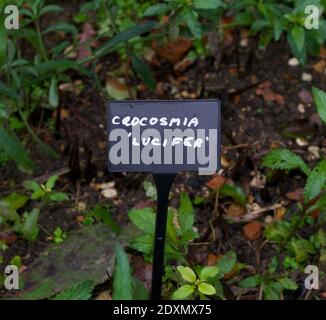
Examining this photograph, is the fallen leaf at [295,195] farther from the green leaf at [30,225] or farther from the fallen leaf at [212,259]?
the green leaf at [30,225]

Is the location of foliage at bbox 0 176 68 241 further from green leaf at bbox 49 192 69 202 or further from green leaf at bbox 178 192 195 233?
green leaf at bbox 178 192 195 233

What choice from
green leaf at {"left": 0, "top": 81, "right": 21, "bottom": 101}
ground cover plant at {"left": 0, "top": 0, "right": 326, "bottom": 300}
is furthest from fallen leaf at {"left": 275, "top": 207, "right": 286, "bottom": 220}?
green leaf at {"left": 0, "top": 81, "right": 21, "bottom": 101}

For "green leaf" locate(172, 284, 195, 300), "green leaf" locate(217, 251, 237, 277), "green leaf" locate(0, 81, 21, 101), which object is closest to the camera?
"green leaf" locate(172, 284, 195, 300)

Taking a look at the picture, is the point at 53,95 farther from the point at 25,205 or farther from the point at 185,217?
the point at 185,217

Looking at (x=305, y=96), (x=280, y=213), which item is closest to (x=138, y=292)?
(x=280, y=213)

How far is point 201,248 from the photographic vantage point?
7.60 feet

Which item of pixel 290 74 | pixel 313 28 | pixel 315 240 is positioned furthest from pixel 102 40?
pixel 315 240

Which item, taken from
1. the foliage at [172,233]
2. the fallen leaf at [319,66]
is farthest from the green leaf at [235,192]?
the fallen leaf at [319,66]

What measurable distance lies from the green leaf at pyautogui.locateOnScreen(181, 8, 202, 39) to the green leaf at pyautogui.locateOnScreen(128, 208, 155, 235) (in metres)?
0.66

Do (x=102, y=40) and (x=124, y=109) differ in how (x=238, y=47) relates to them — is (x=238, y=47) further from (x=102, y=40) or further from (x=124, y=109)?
(x=124, y=109)

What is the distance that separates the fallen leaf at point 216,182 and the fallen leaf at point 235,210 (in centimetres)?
10

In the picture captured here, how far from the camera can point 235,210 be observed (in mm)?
2434

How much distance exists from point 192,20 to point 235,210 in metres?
0.72

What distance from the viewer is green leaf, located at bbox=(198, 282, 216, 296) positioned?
5.81 ft
